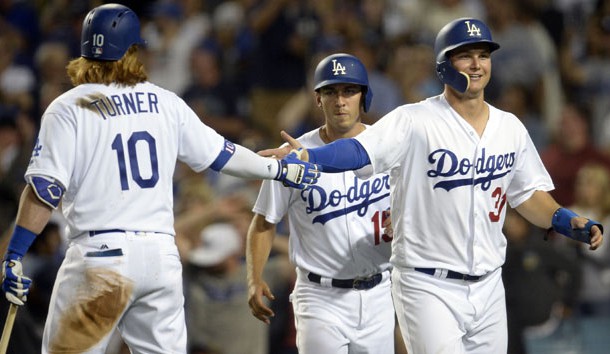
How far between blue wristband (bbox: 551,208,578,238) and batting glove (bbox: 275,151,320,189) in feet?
4.36

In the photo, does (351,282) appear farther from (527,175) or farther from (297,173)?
(527,175)

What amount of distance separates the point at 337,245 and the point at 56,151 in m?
1.86

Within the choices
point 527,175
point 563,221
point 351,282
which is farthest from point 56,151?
point 563,221

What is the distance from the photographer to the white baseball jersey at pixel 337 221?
648 cm

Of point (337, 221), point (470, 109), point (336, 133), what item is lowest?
point (337, 221)

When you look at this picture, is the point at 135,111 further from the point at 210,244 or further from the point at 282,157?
the point at 210,244

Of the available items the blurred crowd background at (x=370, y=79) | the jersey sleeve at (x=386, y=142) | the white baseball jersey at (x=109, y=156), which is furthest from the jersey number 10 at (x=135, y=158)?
the blurred crowd background at (x=370, y=79)

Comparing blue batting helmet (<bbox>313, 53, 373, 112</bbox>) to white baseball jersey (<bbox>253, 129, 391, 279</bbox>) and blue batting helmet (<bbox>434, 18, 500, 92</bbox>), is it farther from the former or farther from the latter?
blue batting helmet (<bbox>434, 18, 500, 92</bbox>)

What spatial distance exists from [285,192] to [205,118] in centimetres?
506

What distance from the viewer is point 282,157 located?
601cm

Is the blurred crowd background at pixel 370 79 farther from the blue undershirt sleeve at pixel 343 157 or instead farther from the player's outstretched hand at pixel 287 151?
the blue undershirt sleeve at pixel 343 157

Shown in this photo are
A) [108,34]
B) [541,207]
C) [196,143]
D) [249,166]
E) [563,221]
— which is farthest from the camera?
[541,207]

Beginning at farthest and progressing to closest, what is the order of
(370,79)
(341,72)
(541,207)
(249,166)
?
1. (370,79)
2. (341,72)
3. (541,207)
4. (249,166)

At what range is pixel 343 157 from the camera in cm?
571
